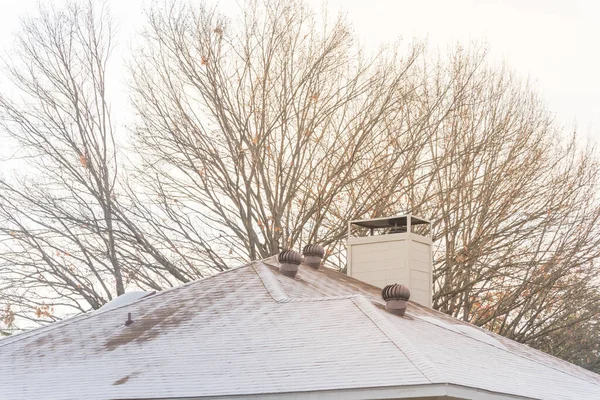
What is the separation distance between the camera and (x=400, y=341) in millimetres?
10016

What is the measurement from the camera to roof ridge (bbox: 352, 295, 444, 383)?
358 inches

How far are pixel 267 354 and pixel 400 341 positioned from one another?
1.37 meters

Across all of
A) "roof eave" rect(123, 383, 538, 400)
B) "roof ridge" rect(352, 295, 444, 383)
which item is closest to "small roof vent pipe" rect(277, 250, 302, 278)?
"roof ridge" rect(352, 295, 444, 383)

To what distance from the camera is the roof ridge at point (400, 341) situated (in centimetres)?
909

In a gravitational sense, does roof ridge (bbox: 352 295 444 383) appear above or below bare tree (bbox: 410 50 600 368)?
below

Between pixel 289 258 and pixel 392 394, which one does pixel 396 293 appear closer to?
pixel 289 258

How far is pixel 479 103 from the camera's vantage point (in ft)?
71.9

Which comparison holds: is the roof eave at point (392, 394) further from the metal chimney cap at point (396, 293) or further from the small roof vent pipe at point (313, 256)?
the small roof vent pipe at point (313, 256)

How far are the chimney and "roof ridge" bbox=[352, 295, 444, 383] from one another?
4.26 metres

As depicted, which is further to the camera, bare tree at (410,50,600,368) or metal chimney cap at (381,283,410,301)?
bare tree at (410,50,600,368)

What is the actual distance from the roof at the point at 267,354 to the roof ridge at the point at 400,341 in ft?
Result: 0.04

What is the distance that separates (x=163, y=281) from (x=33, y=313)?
2688mm

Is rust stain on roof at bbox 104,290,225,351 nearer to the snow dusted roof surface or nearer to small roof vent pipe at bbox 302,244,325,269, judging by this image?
the snow dusted roof surface

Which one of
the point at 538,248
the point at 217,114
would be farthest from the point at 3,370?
the point at 538,248
